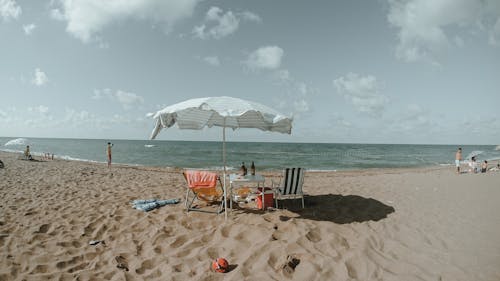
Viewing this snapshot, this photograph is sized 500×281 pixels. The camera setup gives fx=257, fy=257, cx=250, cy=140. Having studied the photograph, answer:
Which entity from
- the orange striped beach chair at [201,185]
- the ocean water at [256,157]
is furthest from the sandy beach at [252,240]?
the ocean water at [256,157]

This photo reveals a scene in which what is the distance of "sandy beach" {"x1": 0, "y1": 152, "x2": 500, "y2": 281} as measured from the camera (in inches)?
124

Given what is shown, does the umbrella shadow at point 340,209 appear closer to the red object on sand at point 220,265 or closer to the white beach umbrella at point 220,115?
the white beach umbrella at point 220,115

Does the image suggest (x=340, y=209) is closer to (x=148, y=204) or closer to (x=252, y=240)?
(x=252, y=240)

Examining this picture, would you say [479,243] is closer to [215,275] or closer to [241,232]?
[241,232]

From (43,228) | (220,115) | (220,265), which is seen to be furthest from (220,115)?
(43,228)

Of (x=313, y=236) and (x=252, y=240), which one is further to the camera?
(x=313, y=236)

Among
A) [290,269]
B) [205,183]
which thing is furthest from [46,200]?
[290,269]

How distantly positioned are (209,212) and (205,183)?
64 centimetres

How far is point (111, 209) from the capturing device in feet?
17.8

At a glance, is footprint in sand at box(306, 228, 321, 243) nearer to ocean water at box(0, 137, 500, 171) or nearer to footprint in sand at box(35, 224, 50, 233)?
footprint in sand at box(35, 224, 50, 233)

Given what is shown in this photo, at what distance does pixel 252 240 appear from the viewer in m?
3.92

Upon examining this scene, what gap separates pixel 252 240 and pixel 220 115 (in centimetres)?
200

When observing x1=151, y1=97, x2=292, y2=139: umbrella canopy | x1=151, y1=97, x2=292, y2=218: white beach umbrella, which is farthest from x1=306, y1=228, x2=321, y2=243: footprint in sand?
x1=151, y1=97, x2=292, y2=139: umbrella canopy

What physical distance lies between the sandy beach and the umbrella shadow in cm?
2
